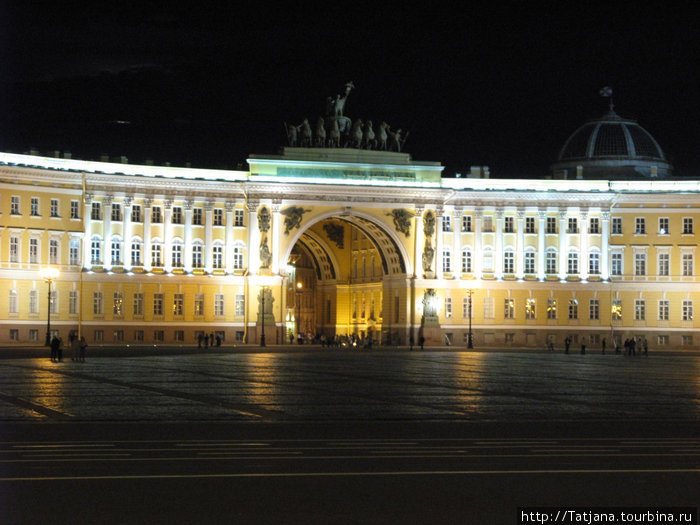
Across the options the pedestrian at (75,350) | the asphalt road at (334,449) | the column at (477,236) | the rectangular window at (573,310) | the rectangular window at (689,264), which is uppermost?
the column at (477,236)

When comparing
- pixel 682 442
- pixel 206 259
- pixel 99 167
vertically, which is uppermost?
pixel 99 167

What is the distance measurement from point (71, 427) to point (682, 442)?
12543mm

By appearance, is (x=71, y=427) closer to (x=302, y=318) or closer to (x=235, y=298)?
(x=235, y=298)

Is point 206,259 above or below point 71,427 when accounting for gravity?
above

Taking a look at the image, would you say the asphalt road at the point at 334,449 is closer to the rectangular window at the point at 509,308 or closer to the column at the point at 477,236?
the rectangular window at the point at 509,308

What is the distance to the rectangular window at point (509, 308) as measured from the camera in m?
107

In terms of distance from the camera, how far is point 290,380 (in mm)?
47469

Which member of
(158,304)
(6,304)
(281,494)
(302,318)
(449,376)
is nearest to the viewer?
(281,494)

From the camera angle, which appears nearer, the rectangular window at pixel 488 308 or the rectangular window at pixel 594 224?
the rectangular window at pixel 488 308

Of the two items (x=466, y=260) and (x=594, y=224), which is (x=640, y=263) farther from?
(x=466, y=260)

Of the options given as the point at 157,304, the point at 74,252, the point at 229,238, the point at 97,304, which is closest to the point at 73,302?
the point at 97,304

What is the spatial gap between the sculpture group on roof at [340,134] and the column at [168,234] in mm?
11504

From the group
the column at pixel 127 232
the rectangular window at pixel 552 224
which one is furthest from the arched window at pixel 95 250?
the rectangular window at pixel 552 224

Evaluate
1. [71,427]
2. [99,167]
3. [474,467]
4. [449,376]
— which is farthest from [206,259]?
[474,467]
